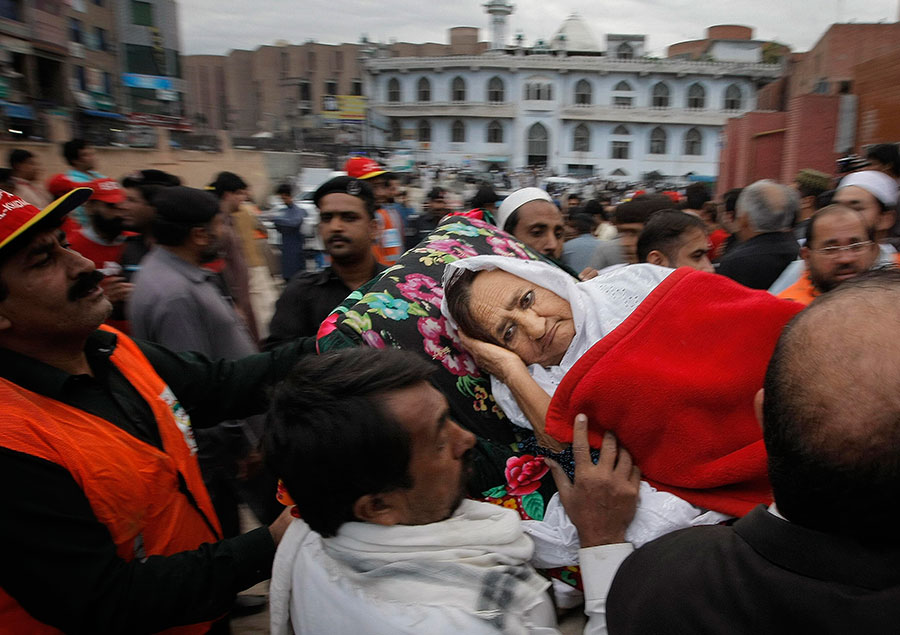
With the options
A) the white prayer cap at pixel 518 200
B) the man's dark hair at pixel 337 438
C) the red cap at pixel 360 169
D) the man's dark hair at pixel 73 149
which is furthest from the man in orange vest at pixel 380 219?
the man's dark hair at pixel 337 438

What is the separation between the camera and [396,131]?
152 feet

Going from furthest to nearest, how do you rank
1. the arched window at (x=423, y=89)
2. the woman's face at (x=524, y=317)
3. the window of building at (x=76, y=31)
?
the arched window at (x=423, y=89)
the window of building at (x=76, y=31)
the woman's face at (x=524, y=317)

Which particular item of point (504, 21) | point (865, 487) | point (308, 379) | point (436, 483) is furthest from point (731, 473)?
point (504, 21)

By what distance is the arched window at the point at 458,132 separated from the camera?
45.3 meters

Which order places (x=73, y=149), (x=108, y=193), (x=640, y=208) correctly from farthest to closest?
1. (x=73, y=149)
2. (x=640, y=208)
3. (x=108, y=193)

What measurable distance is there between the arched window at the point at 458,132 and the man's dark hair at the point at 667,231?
146 ft

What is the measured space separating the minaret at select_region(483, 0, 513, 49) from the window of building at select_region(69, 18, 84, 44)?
3046 centimetres

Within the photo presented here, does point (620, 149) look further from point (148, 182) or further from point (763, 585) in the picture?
point (763, 585)

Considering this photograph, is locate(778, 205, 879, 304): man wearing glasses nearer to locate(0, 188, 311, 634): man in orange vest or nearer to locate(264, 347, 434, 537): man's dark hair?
locate(264, 347, 434, 537): man's dark hair

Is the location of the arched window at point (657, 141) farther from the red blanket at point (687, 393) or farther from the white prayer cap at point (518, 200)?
the red blanket at point (687, 393)

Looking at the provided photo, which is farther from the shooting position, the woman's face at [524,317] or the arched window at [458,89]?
the arched window at [458,89]

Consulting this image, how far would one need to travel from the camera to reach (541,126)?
44.6m

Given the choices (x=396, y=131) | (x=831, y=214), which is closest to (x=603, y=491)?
(x=831, y=214)

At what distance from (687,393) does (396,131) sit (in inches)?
1888
